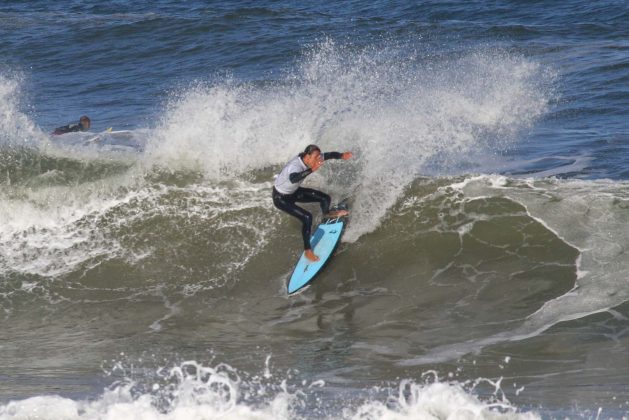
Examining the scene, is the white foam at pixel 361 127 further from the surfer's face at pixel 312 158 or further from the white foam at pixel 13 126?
the white foam at pixel 13 126

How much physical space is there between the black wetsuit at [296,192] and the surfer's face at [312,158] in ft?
0.29

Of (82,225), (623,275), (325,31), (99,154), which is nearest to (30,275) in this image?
(82,225)

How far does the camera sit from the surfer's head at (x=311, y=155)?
32.5 ft

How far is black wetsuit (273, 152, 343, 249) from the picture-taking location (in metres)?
10.1

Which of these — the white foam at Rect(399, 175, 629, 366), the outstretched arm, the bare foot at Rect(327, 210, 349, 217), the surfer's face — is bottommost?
the white foam at Rect(399, 175, 629, 366)

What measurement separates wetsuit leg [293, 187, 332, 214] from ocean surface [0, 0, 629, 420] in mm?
499

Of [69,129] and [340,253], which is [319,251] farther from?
[69,129]

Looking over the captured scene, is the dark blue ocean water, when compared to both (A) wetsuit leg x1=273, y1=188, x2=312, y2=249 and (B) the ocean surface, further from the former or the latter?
(A) wetsuit leg x1=273, y1=188, x2=312, y2=249

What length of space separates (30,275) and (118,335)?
2318 millimetres

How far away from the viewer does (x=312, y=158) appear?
995cm

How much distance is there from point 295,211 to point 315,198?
0.50 metres

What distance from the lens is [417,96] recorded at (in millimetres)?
15047

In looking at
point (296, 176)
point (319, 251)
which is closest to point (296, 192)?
point (296, 176)

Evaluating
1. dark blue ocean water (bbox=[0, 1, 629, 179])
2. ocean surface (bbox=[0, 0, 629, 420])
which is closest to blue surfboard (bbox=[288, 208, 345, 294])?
ocean surface (bbox=[0, 0, 629, 420])
